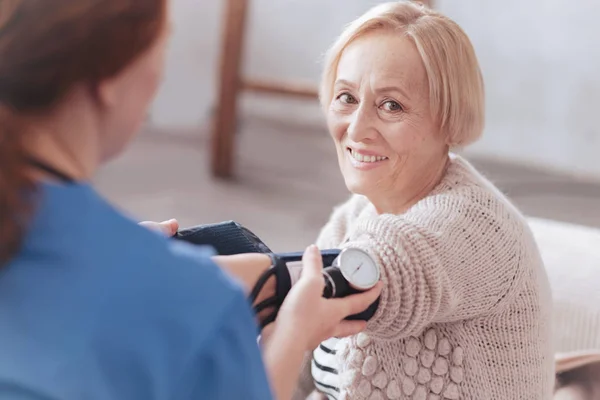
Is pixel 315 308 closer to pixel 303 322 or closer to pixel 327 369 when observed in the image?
pixel 303 322

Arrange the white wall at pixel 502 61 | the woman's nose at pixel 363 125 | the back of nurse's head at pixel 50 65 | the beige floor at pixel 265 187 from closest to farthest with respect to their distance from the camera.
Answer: the back of nurse's head at pixel 50 65 → the woman's nose at pixel 363 125 → the beige floor at pixel 265 187 → the white wall at pixel 502 61

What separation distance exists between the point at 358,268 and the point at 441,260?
114mm

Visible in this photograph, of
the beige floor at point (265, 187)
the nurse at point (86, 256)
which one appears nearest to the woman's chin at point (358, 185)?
the nurse at point (86, 256)

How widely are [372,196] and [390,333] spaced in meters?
0.27

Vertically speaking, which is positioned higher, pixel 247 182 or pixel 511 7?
pixel 511 7

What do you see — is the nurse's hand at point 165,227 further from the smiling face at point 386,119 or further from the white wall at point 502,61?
the white wall at point 502,61

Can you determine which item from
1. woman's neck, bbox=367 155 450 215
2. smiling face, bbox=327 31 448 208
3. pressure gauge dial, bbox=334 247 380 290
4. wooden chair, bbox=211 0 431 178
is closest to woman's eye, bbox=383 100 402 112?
smiling face, bbox=327 31 448 208

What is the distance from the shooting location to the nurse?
2.16 ft

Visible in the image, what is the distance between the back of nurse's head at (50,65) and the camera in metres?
0.66

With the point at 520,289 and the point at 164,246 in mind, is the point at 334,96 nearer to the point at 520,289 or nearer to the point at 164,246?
the point at 520,289

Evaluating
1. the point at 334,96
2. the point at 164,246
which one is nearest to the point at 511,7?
the point at 334,96

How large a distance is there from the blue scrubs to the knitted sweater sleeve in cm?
36

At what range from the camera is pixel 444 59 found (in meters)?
1.18

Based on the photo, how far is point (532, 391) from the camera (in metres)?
1.21
